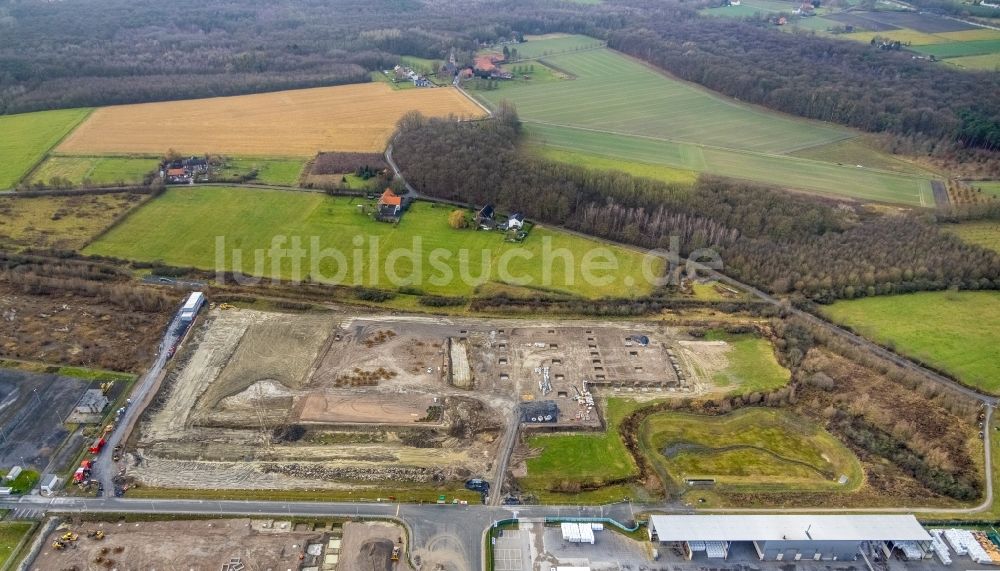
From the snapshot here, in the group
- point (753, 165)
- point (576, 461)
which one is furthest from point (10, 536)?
point (753, 165)

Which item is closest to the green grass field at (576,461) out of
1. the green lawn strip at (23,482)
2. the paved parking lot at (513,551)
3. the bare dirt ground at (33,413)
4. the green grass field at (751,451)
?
the green grass field at (751,451)

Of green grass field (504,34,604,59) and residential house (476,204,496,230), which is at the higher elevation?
green grass field (504,34,604,59)

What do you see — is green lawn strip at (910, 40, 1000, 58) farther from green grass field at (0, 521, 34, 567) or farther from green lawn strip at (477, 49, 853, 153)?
green grass field at (0, 521, 34, 567)

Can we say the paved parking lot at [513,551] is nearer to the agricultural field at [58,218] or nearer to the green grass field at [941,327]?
the green grass field at [941,327]

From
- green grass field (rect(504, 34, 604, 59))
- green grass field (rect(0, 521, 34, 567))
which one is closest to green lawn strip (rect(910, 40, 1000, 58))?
green grass field (rect(504, 34, 604, 59))

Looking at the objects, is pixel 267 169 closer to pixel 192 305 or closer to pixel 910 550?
pixel 192 305
